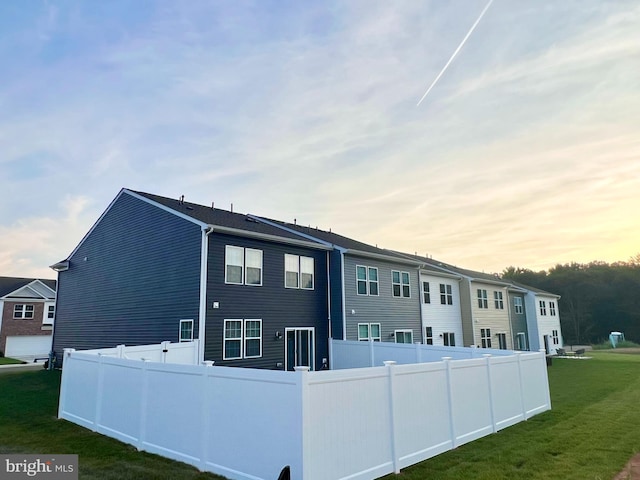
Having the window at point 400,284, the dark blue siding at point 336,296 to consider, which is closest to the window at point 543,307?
the window at point 400,284

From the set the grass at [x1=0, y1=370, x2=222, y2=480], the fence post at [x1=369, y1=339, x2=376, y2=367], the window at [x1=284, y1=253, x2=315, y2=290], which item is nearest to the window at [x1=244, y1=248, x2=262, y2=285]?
the window at [x1=284, y1=253, x2=315, y2=290]

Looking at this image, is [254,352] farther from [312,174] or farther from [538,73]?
[538,73]

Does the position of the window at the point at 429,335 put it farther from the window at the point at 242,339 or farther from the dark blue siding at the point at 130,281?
the dark blue siding at the point at 130,281

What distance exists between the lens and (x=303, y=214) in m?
23.7

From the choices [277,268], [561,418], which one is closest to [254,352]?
[277,268]

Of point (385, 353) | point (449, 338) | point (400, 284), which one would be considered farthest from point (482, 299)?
point (385, 353)

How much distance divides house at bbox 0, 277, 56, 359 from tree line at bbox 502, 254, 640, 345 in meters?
59.7

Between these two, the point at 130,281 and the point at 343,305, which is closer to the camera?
the point at 130,281

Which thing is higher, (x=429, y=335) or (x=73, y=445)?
(x=429, y=335)

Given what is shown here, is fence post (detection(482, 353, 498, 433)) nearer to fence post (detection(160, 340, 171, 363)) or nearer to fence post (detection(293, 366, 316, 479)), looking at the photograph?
fence post (detection(293, 366, 316, 479))

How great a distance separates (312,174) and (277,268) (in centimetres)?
446

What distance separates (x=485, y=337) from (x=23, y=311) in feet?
→ 111

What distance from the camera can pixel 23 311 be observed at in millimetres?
30984

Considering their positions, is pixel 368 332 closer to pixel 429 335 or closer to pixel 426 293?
pixel 429 335
